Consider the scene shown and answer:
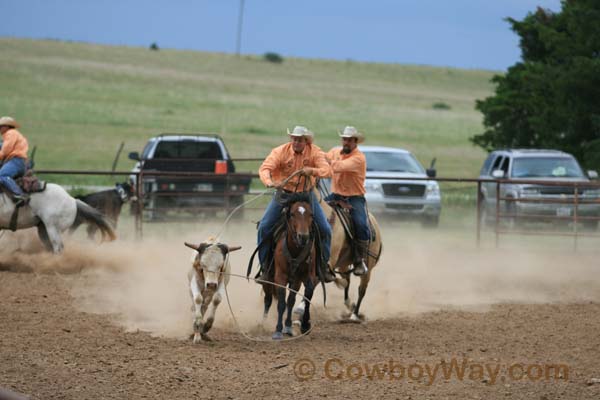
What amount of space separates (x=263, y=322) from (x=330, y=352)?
1452mm

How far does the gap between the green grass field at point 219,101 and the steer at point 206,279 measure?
71.3 feet

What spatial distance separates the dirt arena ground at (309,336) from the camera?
24.2 feet

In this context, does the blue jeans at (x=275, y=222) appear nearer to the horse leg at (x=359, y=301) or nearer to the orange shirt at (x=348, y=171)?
the orange shirt at (x=348, y=171)

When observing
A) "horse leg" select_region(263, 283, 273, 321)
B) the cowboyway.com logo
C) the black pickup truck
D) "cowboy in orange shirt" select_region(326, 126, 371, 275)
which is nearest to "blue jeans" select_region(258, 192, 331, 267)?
"horse leg" select_region(263, 283, 273, 321)

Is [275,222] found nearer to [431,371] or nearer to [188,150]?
[431,371]

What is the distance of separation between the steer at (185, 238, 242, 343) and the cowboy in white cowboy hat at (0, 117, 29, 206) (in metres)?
5.64

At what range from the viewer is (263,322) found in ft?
33.3

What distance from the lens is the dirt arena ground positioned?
739cm

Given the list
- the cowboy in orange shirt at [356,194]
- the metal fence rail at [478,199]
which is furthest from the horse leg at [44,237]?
the cowboy in orange shirt at [356,194]

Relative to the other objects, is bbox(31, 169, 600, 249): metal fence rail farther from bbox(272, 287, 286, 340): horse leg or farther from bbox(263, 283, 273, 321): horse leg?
bbox(272, 287, 286, 340): horse leg

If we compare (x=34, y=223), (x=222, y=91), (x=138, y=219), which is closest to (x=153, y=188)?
(x=138, y=219)

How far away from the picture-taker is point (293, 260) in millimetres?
9812

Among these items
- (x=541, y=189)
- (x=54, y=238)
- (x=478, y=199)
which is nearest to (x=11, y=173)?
(x=54, y=238)

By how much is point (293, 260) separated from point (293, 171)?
3.04 feet
